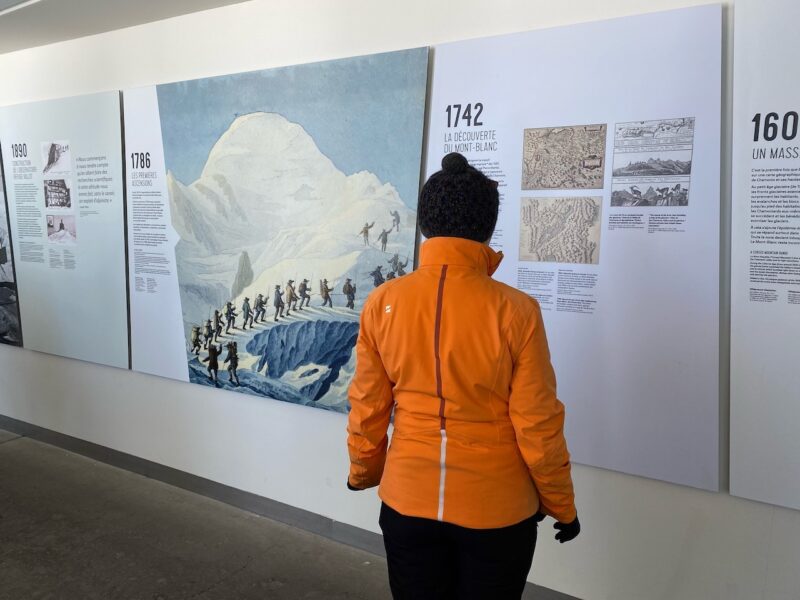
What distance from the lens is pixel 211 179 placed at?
10.9 ft

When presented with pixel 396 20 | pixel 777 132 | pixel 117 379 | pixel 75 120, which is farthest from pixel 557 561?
pixel 75 120

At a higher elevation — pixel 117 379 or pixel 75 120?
pixel 75 120

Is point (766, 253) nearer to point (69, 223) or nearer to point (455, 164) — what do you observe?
point (455, 164)

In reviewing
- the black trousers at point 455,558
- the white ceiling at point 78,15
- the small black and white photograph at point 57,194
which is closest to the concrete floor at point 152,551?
the black trousers at point 455,558

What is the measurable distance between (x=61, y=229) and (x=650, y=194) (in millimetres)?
3762

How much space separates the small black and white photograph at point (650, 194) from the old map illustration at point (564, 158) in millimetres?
80

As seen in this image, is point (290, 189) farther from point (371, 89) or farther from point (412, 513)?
point (412, 513)

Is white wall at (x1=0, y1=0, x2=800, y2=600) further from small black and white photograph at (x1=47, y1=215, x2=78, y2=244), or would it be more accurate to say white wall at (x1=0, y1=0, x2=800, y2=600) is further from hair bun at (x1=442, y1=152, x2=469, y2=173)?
hair bun at (x1=442, y1=152, x2=469, y2=173)

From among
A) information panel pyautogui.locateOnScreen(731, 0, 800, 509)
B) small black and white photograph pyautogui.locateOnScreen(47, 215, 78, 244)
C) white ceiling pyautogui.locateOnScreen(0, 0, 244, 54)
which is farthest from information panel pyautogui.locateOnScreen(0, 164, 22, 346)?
information panel pyautogui.locateOnScreen(731, 0, 800, 509)

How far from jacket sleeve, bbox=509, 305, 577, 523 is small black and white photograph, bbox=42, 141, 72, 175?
12.2ft

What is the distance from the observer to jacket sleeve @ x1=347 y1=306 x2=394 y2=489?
5.11ft

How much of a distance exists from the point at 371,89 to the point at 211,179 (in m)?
1.10

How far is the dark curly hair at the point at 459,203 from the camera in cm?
146

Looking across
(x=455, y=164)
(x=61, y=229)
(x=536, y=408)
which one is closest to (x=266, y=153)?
(x=455, y=164)
